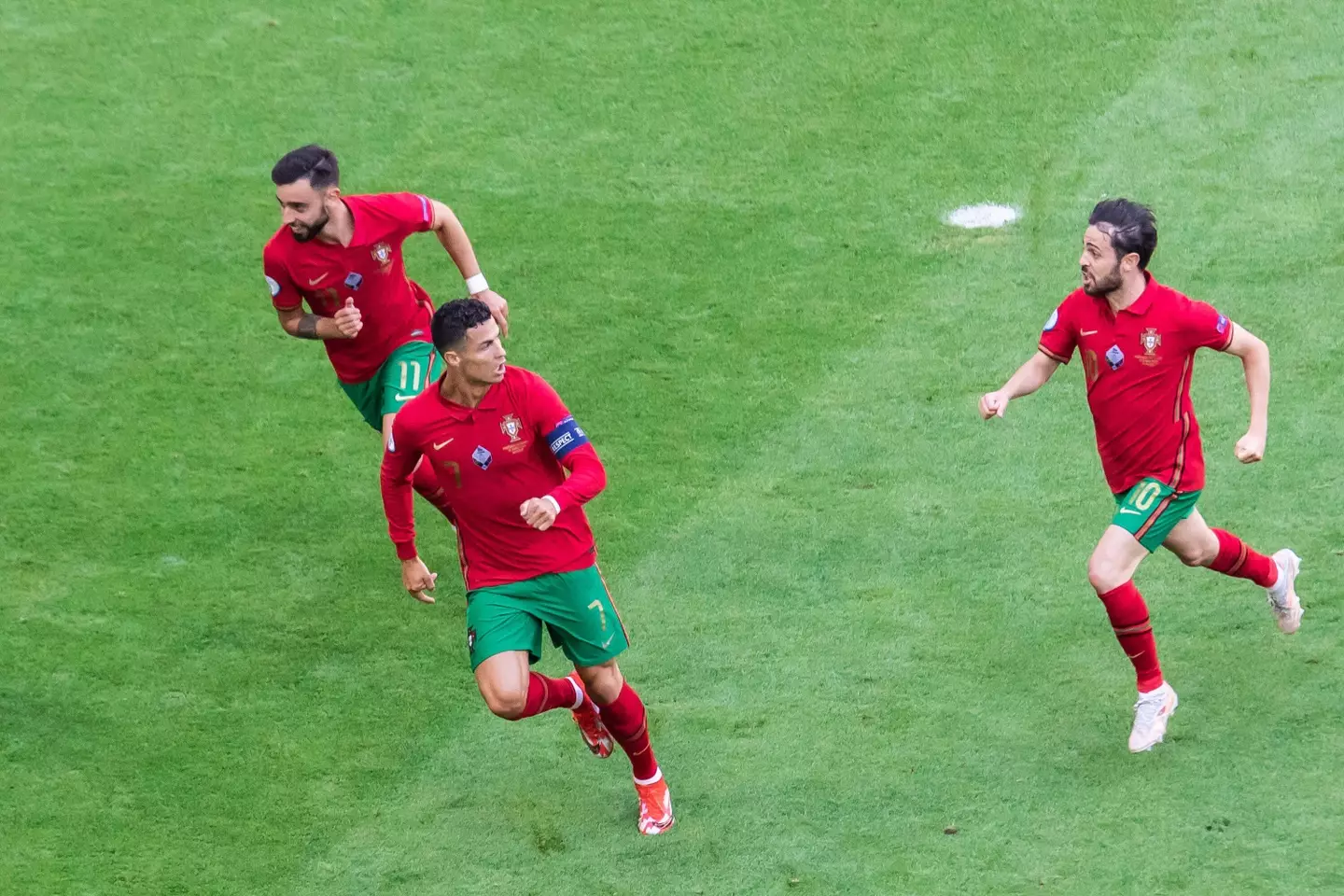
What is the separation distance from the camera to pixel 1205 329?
6.43m

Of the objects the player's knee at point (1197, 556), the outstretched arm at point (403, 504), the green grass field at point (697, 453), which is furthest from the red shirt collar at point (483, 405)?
the player's knee at point (1197, 556)

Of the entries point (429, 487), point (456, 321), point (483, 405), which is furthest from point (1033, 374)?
point (429, 487)

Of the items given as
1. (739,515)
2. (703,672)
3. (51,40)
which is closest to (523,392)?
(703,672)

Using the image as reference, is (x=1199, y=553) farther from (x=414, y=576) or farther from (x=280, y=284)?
(x=280, y=284)

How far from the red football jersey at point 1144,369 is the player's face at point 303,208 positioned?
303 cm

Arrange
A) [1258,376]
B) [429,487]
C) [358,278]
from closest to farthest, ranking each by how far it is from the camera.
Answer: [1258,376], [358,278], [429,487]

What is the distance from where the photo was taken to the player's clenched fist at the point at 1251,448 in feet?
20.6

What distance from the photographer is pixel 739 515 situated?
816cm

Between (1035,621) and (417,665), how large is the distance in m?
2.63

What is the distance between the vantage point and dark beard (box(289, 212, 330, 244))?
7.36 m

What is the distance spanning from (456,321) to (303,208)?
5.41 ft

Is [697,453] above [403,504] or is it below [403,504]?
below

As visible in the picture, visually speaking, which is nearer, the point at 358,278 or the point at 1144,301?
the point at 1144,301

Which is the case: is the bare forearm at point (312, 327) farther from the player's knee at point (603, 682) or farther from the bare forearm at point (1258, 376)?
the bare forearm at point (1258, 376)
